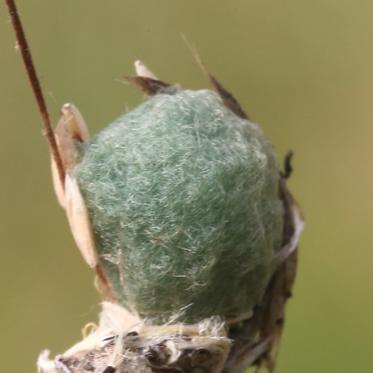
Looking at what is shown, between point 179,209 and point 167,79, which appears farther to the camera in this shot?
point 167,79

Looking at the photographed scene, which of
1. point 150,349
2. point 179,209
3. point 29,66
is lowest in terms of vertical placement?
point 150,349

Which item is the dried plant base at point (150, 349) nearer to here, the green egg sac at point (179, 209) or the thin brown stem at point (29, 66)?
the green egg sac at point (179, 209)

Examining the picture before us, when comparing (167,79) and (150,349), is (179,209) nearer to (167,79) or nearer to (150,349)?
(150,349)

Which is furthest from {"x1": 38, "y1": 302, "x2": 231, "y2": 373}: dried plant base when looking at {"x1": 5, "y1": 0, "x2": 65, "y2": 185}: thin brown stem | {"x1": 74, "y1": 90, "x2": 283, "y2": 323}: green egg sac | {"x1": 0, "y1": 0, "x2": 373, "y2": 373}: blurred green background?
{"x1": 0, "y1": 0, "x2": 373, "y2": 373}: blurred green background

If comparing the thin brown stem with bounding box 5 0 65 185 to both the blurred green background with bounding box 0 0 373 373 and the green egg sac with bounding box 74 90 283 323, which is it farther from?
the blurred green background with bounding box 0 0 373 373

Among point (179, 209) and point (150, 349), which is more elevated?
point (179, 209)

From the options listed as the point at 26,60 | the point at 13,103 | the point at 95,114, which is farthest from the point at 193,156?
the point at 13,103

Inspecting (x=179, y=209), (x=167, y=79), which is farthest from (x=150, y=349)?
(x=167, y=79)
